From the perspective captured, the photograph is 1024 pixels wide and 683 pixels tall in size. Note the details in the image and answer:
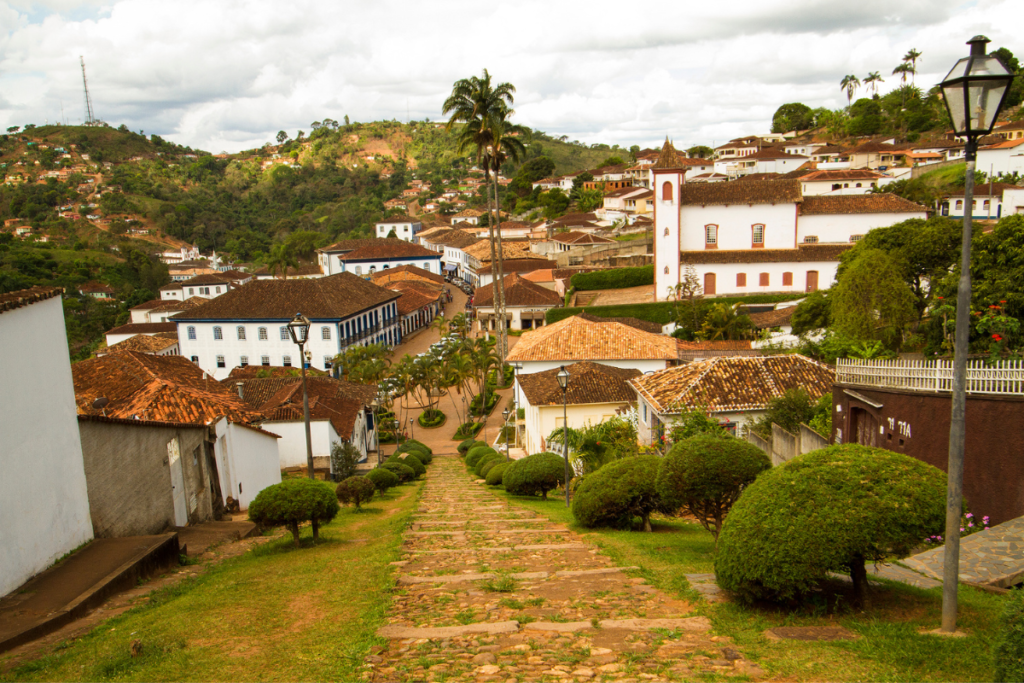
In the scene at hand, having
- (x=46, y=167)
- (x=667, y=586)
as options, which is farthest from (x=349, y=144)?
(x=667, y=586)

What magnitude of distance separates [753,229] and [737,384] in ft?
98.3

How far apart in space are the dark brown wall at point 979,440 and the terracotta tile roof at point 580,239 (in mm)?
48765

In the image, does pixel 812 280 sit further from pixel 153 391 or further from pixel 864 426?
pixel 153 391

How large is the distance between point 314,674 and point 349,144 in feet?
677

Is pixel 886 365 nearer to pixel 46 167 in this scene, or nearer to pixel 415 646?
pixel 415 646

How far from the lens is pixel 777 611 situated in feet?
20.4

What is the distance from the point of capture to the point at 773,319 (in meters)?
36.4

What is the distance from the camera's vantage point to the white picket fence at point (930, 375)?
10914 millimetres

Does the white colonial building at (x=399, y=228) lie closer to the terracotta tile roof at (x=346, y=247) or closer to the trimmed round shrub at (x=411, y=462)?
the terracotta tile roof at (x=346, y=247)

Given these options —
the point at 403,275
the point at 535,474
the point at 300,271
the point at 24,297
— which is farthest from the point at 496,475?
the point at 300,271

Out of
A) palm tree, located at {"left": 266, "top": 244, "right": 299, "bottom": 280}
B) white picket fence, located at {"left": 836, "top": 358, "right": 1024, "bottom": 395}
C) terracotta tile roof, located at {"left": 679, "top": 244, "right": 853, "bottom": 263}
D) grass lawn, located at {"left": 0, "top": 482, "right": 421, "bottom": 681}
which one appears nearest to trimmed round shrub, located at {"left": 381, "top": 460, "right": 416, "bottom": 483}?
grass lawn, located at {"left": 0, "top": 482, "right": 421, "bottom": 681}

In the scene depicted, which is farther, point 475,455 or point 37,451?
point 475,455

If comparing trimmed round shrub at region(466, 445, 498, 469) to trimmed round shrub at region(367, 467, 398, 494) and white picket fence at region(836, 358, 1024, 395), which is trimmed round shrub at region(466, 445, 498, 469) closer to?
trimmed round shrub at region(367, 467, 398, 494)

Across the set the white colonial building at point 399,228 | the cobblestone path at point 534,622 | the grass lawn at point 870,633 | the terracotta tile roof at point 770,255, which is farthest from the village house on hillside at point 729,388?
the white colonial building at point 399,228
